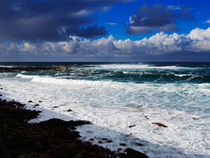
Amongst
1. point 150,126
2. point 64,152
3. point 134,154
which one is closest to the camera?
point 64,152

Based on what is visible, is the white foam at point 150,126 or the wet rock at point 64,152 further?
the white foam at point 150,126

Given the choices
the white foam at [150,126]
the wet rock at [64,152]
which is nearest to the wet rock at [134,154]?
the white foam at [150,126]

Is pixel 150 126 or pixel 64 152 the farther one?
pixel 150 126

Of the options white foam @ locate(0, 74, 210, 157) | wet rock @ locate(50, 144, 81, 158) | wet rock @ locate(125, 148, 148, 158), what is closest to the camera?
wet rock @ locate(50, 144, 81, 158)

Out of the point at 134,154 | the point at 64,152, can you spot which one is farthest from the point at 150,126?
the point at 64,152

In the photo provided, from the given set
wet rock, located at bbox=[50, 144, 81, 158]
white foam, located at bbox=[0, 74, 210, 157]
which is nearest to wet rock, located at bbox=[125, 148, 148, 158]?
white foam, located at bbox=[0, 74, 210, 157]

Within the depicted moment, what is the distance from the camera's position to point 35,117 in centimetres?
781

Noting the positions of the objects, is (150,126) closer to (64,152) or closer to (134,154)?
(134,154)


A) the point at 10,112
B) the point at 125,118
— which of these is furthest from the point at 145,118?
the point at 10,112

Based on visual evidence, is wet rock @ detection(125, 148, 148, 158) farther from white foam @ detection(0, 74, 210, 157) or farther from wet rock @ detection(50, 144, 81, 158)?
wet rock @ detection(50, 144, 81, 158)

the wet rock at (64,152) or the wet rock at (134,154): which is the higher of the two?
the wet rock at (64,152)

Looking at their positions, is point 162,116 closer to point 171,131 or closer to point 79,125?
point 171,131

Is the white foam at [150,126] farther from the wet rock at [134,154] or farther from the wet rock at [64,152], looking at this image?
the wet rock at [64,152]

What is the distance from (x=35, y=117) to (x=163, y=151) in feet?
19.2
